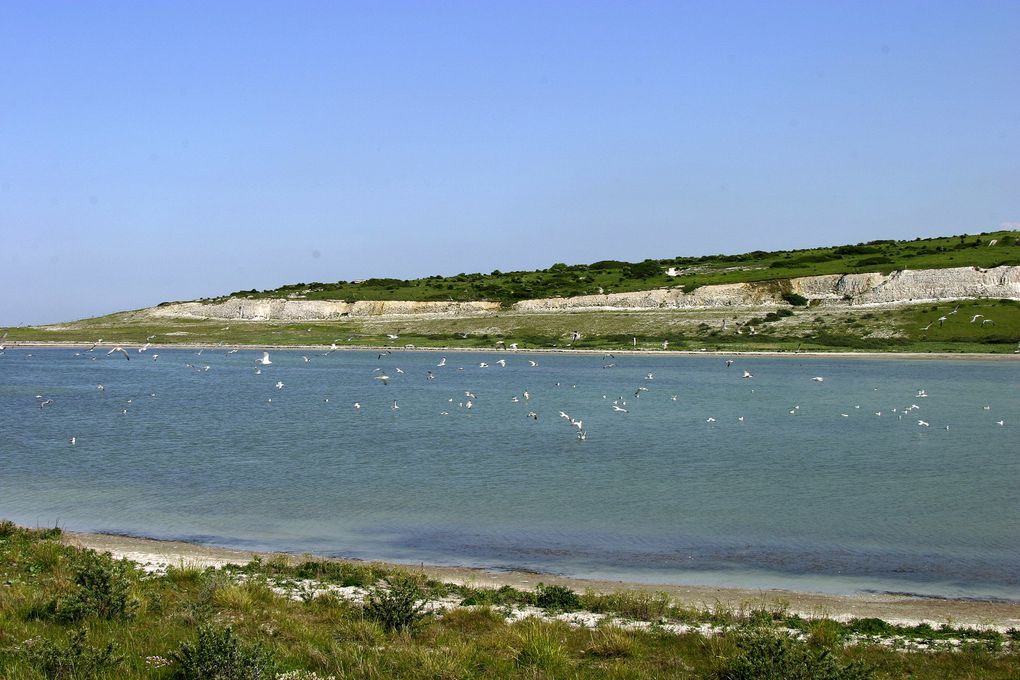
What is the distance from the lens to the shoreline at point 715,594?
496 inches

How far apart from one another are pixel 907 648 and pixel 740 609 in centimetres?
231

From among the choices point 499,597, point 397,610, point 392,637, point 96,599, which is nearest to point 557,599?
Result: point 499,597

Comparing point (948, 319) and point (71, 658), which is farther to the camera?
point (948, 319)

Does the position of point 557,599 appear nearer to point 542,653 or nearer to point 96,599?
point 542,653

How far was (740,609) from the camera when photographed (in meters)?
12.4

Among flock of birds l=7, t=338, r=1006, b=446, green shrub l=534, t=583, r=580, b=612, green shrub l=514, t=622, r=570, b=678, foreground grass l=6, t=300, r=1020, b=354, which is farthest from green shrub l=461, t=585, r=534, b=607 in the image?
foreground grass l=6, t=300, r=1020, b=354

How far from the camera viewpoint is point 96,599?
405 inches

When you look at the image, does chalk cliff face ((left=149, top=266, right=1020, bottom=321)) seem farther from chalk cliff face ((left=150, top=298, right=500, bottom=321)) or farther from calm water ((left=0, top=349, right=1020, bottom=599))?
calm water ((left=0, top=349, right=1020, bottom=599))

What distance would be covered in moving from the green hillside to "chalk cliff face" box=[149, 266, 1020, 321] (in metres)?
2.20

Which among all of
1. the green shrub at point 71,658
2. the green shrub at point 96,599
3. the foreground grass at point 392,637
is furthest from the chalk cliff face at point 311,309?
the green shrub at point 71,658

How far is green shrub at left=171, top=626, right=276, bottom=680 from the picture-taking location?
26.2 feet

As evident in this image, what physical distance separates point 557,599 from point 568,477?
41.0ft

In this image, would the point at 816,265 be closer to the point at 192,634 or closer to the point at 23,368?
the point at 23,368

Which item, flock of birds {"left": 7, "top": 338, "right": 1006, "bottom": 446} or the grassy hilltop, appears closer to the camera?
flock of birds {"left": 7, "top": 338, "right": 1006, "bottom": 446}
